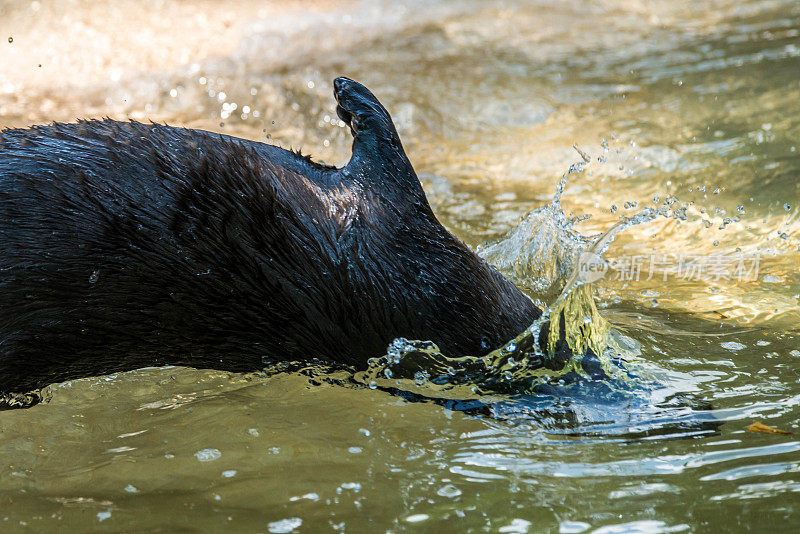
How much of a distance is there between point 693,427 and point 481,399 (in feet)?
1.81

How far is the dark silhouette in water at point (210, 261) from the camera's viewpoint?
216 centimetres

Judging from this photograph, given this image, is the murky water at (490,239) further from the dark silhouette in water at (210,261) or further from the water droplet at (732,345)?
the dark silhouette in water at (210,261)

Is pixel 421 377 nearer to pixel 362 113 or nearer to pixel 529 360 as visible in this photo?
pixel 529 360

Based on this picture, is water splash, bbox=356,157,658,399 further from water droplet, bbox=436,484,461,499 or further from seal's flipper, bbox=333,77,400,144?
seal's flipper, bbox=333,77,400,144

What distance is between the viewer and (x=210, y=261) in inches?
89.7

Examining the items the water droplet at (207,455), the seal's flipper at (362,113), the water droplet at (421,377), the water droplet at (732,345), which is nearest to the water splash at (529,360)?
the water droplet at (421,377)

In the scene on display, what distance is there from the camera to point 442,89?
530cm

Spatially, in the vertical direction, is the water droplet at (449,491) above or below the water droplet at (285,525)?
above

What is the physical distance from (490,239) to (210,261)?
61.6 inches

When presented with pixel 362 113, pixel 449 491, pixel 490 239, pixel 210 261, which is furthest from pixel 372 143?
pixel 449 491

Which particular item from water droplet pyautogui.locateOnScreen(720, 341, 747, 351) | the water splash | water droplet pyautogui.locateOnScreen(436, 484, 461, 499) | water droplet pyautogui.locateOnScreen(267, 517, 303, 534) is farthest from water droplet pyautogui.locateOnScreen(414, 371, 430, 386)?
water droplet pyautogui.locateOnScreen(720, 341, 747, 351)

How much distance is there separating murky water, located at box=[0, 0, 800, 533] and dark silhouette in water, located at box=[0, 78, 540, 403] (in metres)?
0.19

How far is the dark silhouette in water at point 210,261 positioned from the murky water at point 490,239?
190mm

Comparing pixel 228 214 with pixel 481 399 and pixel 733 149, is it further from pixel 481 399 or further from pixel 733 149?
pixel 733 149
